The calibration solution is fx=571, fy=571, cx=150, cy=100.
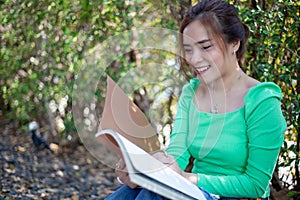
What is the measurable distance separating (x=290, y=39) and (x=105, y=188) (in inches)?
71.3

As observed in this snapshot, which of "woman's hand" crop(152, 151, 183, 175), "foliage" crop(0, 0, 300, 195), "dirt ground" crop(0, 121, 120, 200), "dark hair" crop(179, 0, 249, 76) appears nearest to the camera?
"woman's hand" crop(152, 151, 183, 175)

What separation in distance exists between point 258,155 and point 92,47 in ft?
6.96

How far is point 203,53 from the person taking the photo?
1812 millimetres

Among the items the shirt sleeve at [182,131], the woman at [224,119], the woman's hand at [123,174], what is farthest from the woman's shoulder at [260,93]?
the woman's hand at [123,174]

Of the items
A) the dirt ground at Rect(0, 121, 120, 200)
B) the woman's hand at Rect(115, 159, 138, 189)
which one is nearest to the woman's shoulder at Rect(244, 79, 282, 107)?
the woman's hand at Rect(115, 159, 138, 189)

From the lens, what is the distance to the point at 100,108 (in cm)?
196

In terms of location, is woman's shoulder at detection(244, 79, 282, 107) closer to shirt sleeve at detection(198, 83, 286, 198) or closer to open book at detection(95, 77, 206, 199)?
shirt sleeve at detection(198, 83, 286, 198)

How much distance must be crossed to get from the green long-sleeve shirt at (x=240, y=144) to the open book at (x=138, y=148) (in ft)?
0.45

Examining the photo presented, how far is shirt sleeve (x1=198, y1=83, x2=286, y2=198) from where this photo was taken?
1.74 meters

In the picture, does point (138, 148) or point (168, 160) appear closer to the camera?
point (138, 148)

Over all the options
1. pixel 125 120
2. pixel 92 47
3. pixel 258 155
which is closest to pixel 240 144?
pixel 258 155

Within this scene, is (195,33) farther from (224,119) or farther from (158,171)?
(158,171)

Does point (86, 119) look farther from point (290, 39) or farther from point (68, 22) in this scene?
point (68, 22)

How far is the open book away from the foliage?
195 mm
